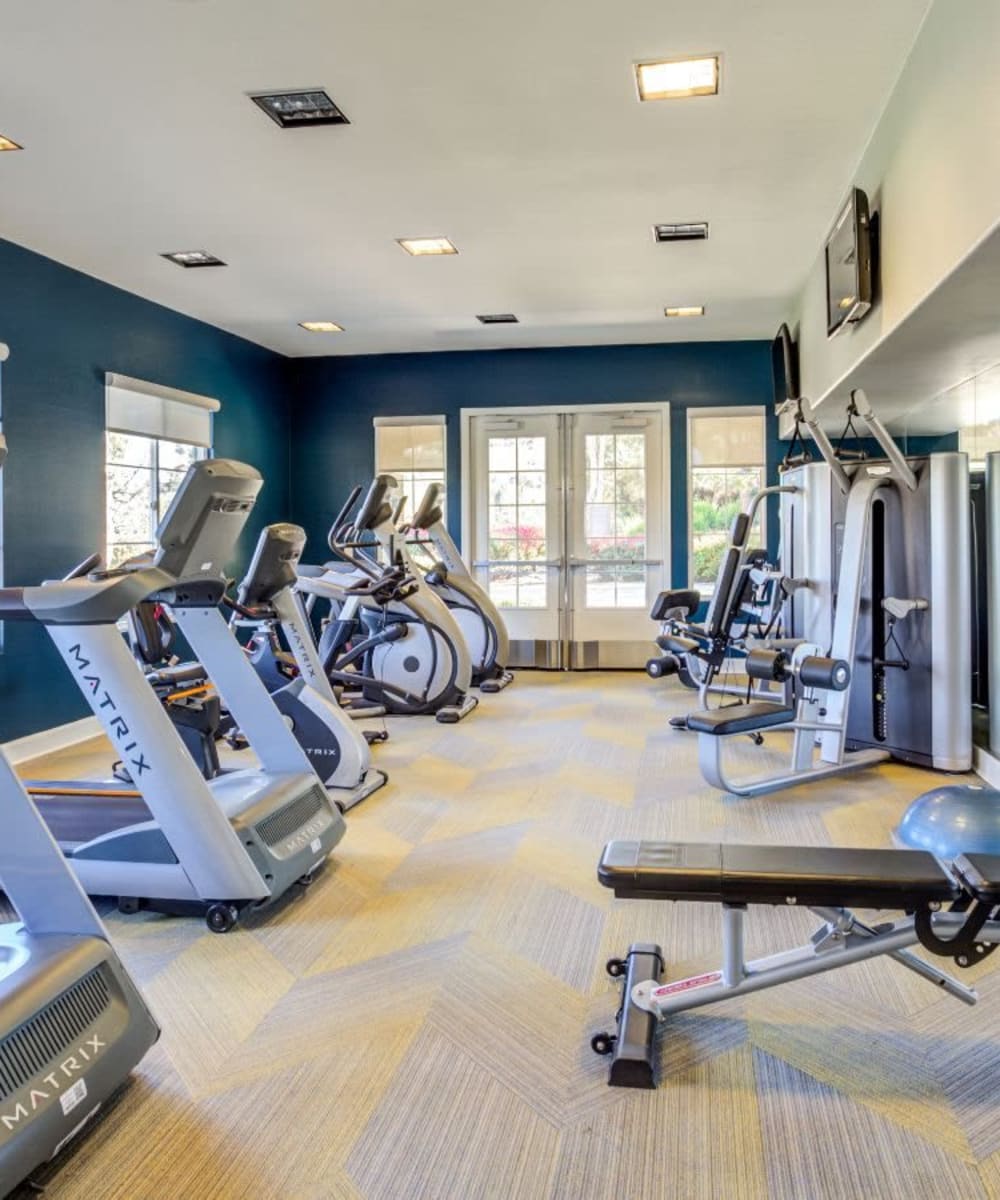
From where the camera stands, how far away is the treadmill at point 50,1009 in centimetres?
161

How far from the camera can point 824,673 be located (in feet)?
11.7

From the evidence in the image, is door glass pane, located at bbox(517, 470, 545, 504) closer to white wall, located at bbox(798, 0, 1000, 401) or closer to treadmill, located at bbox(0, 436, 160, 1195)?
white wall, located at bbox(798, 0, 1000, 401)

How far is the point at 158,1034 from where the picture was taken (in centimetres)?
197

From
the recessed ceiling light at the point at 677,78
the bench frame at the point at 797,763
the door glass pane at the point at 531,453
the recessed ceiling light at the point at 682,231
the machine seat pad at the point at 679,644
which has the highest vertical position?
the recessed ceiling light at the point at 682,231

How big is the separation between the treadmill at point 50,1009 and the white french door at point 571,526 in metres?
6.46

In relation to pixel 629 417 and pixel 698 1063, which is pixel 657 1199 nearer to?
pixel 698 1063

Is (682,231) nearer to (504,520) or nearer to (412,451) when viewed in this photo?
(504,520)

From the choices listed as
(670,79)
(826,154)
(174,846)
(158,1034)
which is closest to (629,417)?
(826,154)

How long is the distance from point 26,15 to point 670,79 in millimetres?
2211

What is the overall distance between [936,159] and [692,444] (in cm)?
499

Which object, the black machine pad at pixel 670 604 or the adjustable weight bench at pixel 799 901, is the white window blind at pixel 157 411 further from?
the adjustable weight bench at pixel 799 901

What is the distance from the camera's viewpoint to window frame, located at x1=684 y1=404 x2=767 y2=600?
26.1 feet

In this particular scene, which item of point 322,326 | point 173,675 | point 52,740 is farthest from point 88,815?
point 322,326

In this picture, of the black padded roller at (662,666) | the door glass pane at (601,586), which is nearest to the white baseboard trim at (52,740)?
the black padded roller at (662,666)
